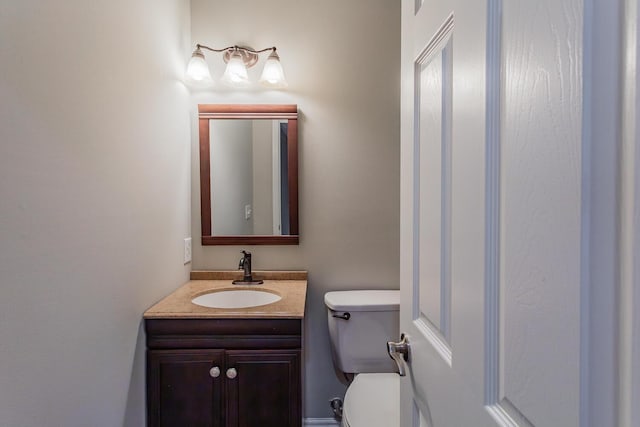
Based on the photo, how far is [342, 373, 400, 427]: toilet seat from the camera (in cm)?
122

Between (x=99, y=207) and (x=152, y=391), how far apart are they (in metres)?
0.75

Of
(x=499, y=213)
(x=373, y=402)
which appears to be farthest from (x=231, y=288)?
(x=499, y=213)

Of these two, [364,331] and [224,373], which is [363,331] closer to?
[364,331]

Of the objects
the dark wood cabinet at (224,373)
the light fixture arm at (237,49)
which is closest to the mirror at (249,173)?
the light fixture arm at (237,49)

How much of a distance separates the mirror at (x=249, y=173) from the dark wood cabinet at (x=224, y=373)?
60 cm

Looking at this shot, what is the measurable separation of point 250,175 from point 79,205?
37.6 inches

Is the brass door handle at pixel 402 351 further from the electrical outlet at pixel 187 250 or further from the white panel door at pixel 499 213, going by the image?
the electrical outlet at pixel 187 250

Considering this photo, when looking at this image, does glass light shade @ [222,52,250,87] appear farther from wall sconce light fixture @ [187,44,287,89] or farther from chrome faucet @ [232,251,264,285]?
chrome faucet @ [232,251,264,285]

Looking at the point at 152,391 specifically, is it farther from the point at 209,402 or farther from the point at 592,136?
the point at 592,136

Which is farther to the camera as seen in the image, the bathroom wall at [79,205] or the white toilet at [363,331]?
the white toilet at [363,331]

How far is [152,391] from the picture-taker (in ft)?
4.38

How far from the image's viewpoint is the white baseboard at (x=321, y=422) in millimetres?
1850

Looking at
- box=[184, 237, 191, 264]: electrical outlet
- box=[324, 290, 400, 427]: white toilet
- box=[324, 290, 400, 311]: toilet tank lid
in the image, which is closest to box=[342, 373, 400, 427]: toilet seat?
box=[324, 290, 400, 427]: white toilet

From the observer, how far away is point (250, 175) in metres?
1.85
